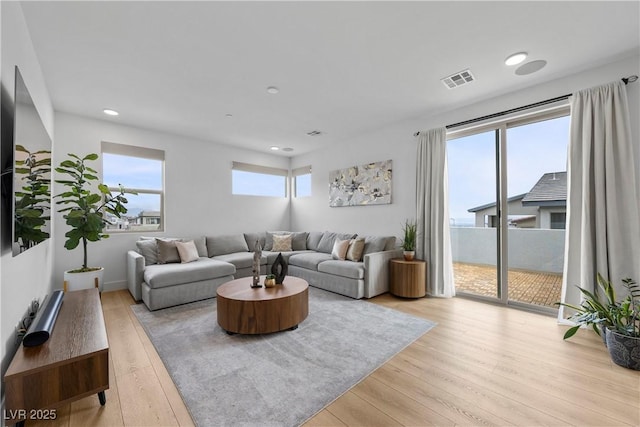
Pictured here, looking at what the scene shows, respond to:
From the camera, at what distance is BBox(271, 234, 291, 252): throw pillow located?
511 cm

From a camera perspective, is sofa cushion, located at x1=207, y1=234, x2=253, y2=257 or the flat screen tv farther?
sofa cushion, located at x1=207, y1=234, x2=253, y2=257

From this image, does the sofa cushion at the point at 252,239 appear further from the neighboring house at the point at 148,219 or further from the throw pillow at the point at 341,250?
the throw pillow at the point at 341,250

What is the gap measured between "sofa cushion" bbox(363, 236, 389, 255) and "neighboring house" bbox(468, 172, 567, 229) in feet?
4.78

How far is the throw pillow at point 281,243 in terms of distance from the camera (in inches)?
201

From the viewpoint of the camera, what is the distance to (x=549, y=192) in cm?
299

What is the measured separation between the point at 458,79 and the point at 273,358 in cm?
325

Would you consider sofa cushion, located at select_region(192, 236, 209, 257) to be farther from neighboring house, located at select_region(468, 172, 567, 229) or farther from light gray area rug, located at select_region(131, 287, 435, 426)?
neighboring house, located at select_region(468, 172, 567, 229)

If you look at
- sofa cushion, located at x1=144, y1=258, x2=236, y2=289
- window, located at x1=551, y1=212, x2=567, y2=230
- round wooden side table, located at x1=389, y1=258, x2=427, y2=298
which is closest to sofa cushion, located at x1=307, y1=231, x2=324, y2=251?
sofa cushion, located at x1=144, y1=258, x2=236, y2=289

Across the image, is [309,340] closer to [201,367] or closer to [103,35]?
[201,367]

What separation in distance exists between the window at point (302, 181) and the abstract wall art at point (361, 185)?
0.77 meters

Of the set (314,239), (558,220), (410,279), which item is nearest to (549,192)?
(558,220)

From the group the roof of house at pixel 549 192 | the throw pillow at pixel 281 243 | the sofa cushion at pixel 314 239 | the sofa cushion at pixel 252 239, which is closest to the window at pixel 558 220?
the roof of house at pixel 549 192

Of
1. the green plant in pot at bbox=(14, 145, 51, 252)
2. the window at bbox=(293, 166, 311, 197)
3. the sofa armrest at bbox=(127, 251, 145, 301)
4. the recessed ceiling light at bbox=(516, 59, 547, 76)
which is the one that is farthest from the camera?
the window at bbox=(293, 166, 311, 197)

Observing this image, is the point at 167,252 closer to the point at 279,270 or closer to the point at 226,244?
the point at 226,244
